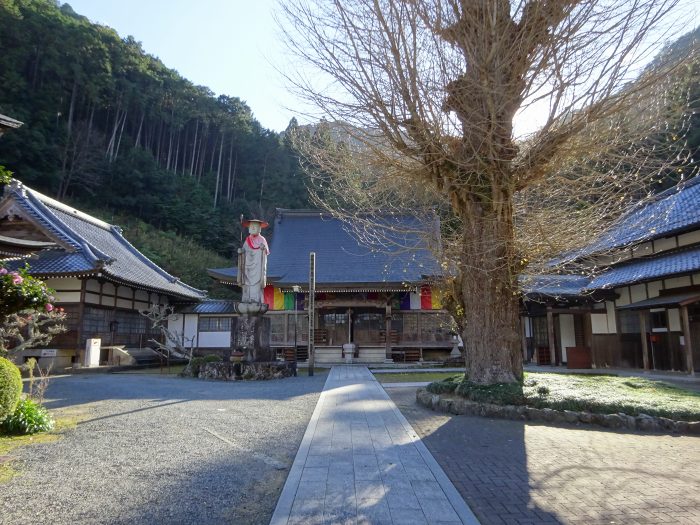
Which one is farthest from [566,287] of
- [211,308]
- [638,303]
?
[211,308]

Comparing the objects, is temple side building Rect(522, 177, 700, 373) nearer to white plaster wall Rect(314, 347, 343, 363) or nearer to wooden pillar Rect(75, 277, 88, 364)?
white plaster wall Rect(314, 347, 343, 363)

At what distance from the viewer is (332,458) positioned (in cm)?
452

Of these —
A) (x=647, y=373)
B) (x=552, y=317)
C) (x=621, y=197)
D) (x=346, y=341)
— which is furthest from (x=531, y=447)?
(x=346, y=341)

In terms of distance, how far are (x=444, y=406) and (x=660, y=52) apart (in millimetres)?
6141

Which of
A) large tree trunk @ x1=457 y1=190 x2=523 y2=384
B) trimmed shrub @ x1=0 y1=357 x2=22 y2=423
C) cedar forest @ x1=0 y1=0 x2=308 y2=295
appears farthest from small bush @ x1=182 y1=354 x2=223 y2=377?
cedar forest @ x1=0 y1=0 x2=308 y2=295

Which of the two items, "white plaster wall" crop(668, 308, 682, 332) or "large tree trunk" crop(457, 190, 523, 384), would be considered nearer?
"large tree trunk" crop(457, 190, 523, 384)

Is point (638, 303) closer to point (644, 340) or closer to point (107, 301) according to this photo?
point (644, 340)

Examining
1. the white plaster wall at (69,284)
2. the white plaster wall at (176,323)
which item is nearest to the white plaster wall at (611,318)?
the white plaster wall at (176,323)

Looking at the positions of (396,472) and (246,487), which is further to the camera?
(396,472)

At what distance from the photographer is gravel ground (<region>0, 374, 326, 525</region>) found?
320 centimetres

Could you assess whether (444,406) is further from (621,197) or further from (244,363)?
(244,363)

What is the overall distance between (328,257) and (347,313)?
3.36 metres

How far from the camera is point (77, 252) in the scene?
16.6m

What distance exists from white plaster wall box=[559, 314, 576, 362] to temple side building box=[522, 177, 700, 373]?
0.04 m
